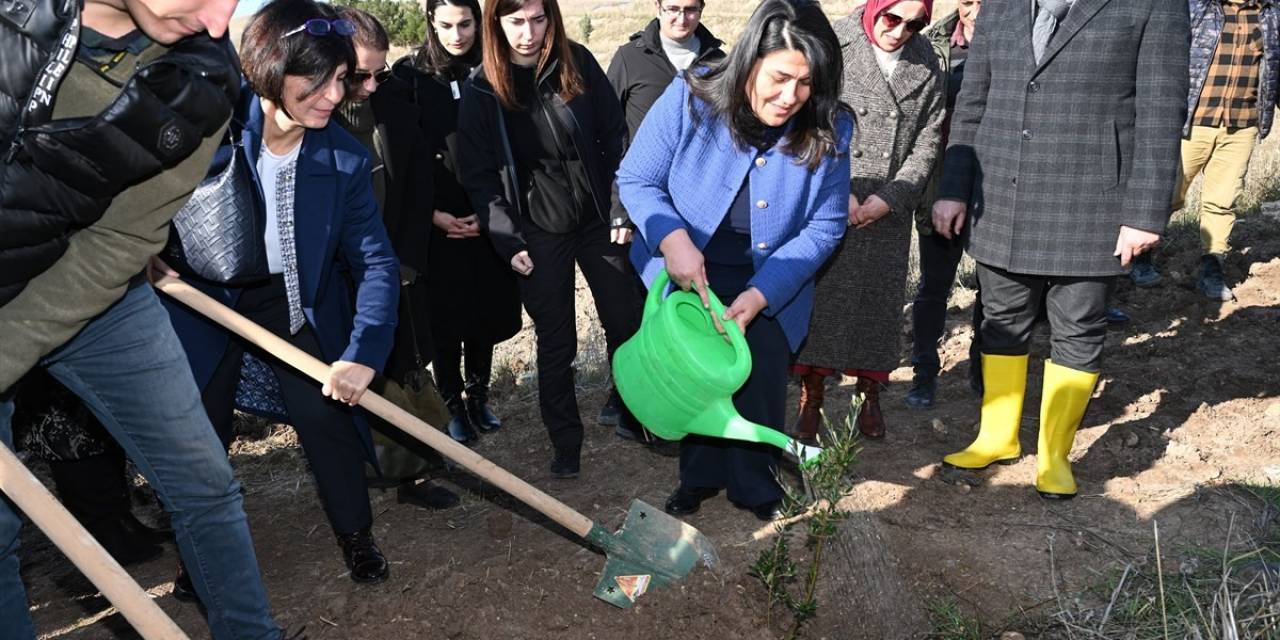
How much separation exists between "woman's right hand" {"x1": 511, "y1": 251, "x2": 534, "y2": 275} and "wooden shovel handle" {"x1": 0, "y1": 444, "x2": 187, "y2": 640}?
194 cm

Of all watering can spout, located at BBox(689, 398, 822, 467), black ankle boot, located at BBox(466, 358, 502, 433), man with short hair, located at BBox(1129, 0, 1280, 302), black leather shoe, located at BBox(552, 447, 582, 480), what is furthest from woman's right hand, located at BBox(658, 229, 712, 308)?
man with short hair, located at BBox(1129, 0, 1280, 302)

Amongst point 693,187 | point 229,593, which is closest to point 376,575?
point 229,593

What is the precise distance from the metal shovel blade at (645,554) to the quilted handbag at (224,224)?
1.24m

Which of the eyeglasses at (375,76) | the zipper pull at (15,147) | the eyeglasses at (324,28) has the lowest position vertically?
the eyeglasses at (375,76)

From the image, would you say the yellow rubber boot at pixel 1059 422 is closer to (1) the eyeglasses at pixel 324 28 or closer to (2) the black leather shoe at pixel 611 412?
(2) the black leather shoe at pixel 611 412

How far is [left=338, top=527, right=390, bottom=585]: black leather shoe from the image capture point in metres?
3.29

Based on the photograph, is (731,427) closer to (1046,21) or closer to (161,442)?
(161,442)

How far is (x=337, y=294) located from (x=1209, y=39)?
15.9ft

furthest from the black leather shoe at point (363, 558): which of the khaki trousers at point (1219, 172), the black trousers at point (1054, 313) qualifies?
the khaki trousers at point (1219, 172)

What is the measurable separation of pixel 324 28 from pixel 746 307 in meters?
1.36

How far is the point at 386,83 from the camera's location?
12.9 ft

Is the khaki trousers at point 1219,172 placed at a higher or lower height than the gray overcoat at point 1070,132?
lower

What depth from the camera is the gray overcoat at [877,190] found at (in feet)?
12.5

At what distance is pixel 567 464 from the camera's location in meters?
4.09
